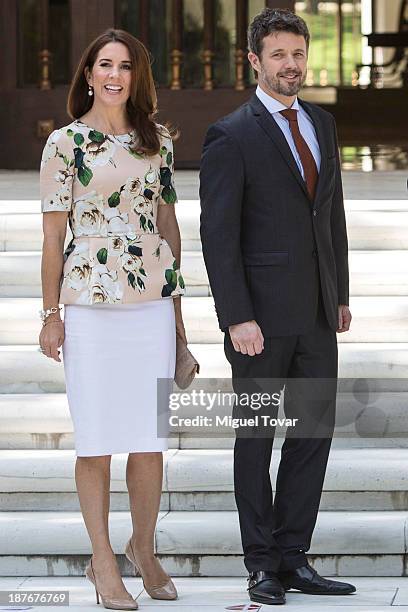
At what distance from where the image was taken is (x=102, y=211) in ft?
14.4

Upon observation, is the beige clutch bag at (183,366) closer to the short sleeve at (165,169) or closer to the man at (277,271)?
the man at (277,271)

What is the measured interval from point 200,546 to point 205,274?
62.0 inches

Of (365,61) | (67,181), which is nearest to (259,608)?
(67,181)

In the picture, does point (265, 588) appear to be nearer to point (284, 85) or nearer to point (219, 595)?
point (219, 595)

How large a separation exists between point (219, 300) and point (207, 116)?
5.10 metres

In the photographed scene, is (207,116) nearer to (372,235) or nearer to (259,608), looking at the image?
(372,235)

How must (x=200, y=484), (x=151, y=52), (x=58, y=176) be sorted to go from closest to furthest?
(x=58, y=176), (x=200, y=484), (x=151, y=52)

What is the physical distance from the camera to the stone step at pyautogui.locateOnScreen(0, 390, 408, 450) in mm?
5391

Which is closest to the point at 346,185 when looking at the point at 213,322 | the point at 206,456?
the point at 213,322

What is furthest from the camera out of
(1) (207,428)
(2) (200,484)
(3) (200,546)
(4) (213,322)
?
(4) (213,322)

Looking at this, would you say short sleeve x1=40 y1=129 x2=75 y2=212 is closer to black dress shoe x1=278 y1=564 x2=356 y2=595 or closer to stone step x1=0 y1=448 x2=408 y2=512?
stone step x1=0 y1=448 x2=408 y2=512

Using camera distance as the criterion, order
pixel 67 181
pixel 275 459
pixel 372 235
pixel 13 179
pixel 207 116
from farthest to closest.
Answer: pixel 207 116 < pixel 13 179 < pixel 372 235 < pixel 275 459 < pixel 67 181

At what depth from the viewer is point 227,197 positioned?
4.38 meters

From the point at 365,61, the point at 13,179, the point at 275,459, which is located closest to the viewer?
the point at 275,459
